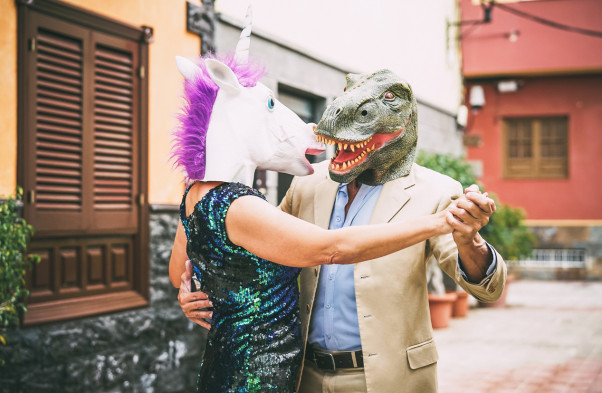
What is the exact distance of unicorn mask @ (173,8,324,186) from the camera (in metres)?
2.11

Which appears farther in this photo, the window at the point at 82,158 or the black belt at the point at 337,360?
the window at the point at 82,158

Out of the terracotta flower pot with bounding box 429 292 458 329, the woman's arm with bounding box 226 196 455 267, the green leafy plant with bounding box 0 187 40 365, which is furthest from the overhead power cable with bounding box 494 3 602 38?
the woman's arm with bounding box 226 196 455 267

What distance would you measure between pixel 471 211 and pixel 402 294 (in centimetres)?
55

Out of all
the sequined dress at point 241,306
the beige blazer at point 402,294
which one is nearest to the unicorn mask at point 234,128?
the sequined dress at point 241,306

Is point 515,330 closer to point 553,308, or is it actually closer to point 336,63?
point 553,308

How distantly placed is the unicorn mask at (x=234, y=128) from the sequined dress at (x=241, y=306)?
122 mm

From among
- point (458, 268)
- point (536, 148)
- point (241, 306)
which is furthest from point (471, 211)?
point (536, 148)

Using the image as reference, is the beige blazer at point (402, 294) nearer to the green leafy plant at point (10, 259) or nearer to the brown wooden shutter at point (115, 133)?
the green leafy plant at point (10, 259)

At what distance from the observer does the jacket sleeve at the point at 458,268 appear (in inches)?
79.2

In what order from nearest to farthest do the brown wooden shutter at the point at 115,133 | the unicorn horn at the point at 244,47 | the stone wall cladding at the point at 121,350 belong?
the unicorn horn at the point at 244,47
the stone wall cladding at the point at 121,350
the brown wooden shutter at the point at 115,133

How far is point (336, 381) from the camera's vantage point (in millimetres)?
2193

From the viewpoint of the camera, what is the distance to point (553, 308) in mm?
10539

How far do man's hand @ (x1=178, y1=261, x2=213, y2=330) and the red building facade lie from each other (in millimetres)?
13552

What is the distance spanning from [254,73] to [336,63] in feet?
19.2
